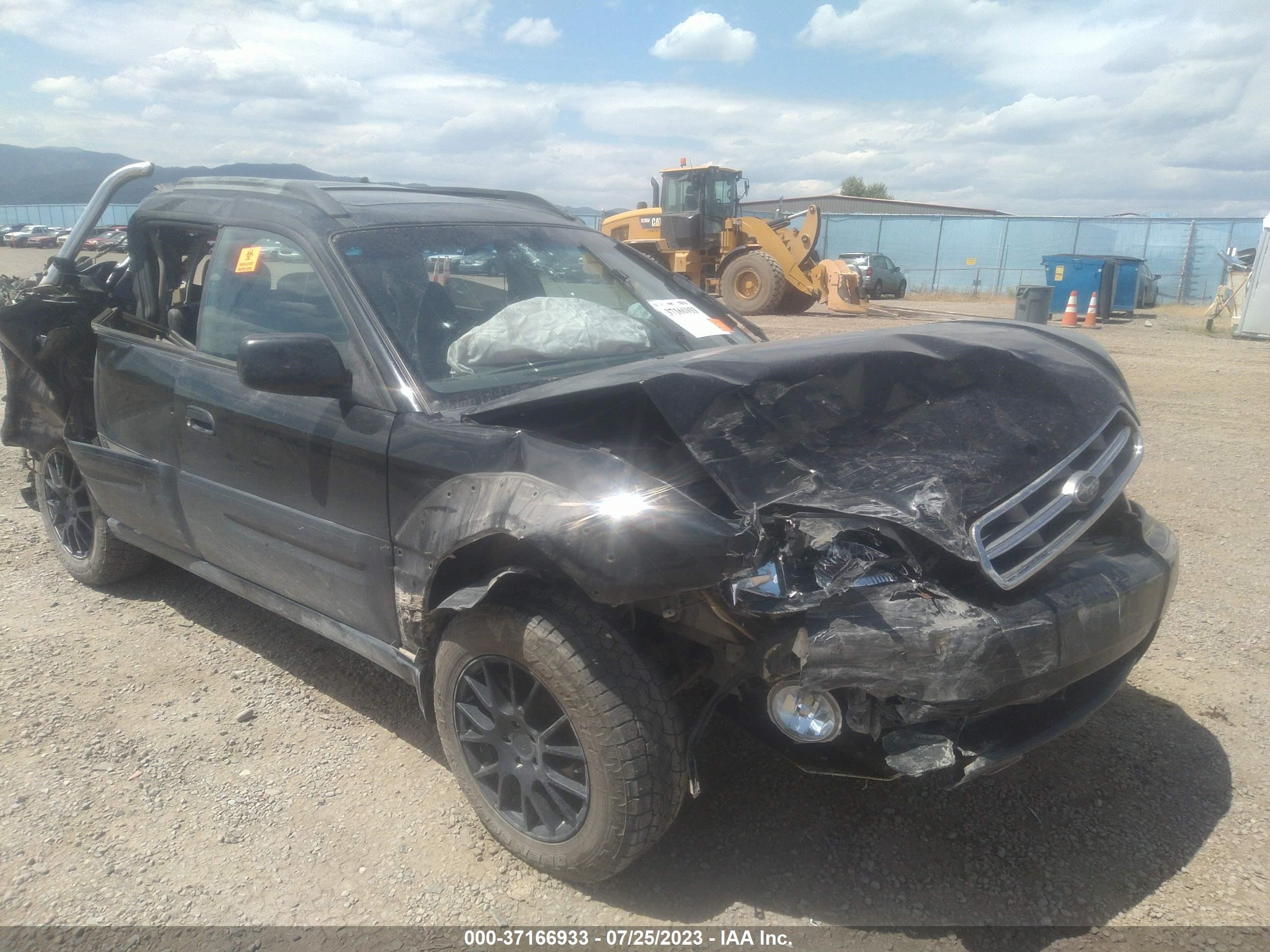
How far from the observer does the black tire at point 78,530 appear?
4281 mm

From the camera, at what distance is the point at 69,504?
14.7ft

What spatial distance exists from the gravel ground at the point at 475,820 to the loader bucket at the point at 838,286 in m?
15.2

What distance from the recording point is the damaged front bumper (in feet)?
6.44

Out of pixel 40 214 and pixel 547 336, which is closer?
pixel 547 336

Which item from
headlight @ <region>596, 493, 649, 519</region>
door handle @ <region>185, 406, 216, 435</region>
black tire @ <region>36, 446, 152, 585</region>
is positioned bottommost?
black tire @ <region>36, 446, 152, 585</region>

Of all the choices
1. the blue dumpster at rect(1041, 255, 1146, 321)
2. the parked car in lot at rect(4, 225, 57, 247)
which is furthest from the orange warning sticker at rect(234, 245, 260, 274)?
the parked car in lot at rect(4, 225, 57, 247)

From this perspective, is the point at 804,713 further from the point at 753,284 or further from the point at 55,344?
the point at 753,284

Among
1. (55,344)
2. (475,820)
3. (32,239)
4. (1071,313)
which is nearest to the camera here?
(475,820)

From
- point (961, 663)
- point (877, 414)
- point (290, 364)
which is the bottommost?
point (961, 663)

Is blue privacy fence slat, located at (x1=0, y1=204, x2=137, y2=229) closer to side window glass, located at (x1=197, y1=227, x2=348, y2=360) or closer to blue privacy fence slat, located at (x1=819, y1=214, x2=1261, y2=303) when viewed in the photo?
blue privacy fence slat, located at (x1=819, y1=214, x2=1261, y2=303)

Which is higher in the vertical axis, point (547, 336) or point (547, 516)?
point (547, 336)

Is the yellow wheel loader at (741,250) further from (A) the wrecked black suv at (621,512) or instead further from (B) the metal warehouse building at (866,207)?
(B) the metal warehouse building at (866,207)

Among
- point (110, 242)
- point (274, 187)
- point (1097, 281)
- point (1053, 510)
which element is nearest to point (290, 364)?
point (274, 187)

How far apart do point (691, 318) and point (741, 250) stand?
16094 millimetres
